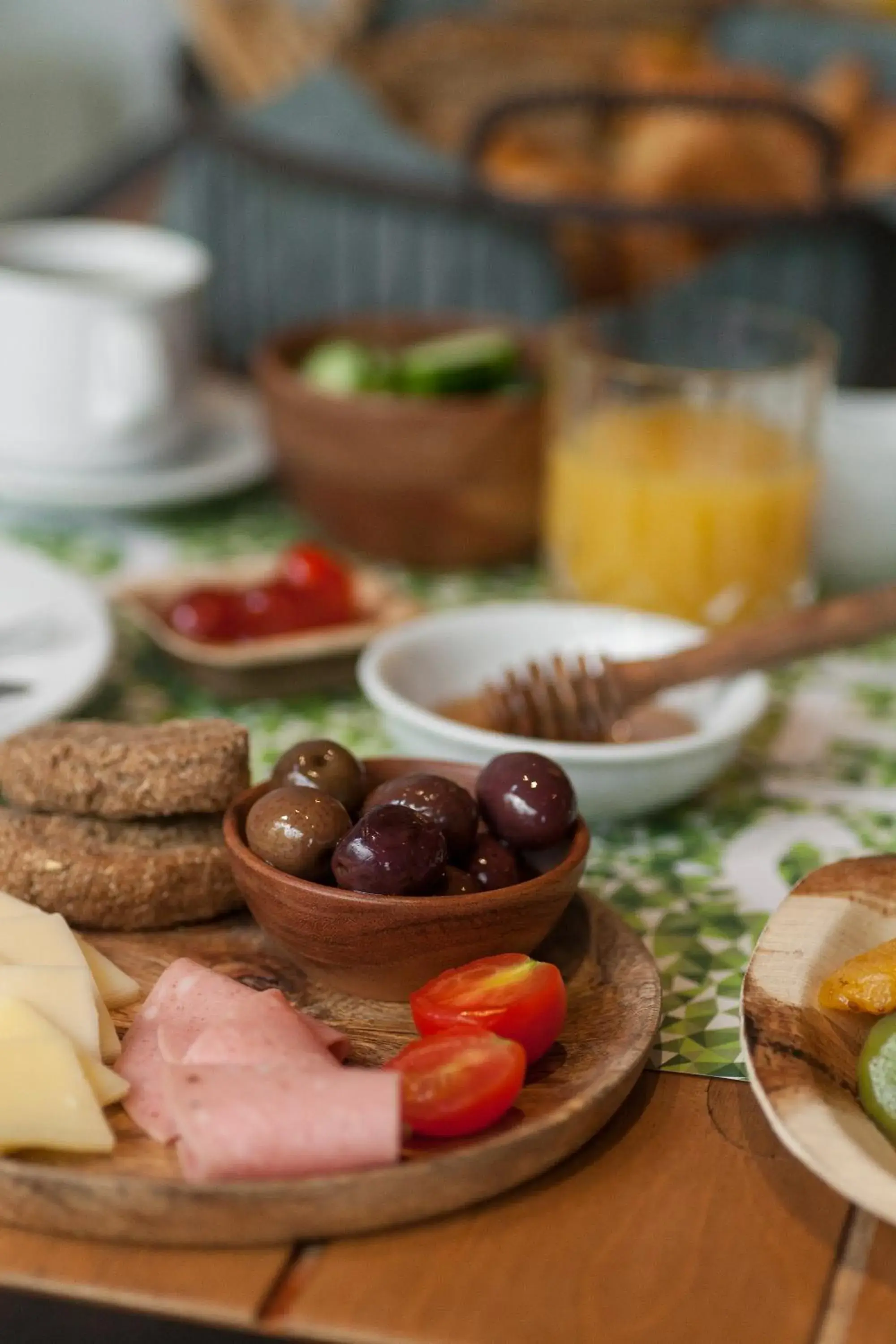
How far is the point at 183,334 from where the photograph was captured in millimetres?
1662

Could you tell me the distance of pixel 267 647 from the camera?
128 centimetres

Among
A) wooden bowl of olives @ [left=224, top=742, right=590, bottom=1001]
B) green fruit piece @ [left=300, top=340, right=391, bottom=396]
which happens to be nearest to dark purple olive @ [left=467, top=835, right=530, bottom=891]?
wooden bowl of olives @ [left=224, top=742, right=590, bottom=1001]

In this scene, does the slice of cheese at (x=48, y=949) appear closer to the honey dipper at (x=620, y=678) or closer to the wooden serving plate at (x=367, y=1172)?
the wooden serving plate at (x=367, y=1172)

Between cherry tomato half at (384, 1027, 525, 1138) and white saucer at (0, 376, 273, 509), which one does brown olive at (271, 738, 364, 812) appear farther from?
white saucer at (0, 376, 273, 509)

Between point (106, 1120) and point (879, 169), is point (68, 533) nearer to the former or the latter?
point (106, 1120)

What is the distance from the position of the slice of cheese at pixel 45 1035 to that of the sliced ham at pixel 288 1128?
44 mm

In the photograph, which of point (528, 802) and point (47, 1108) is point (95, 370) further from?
point (47, 1108)

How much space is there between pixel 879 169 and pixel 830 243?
1.73 ft

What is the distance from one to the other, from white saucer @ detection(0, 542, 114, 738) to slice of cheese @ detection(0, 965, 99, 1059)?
0.30 m

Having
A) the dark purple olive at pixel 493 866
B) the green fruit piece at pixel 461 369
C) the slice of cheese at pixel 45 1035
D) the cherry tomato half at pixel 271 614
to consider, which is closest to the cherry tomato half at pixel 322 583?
the cherry tomato half at pixel 271 614

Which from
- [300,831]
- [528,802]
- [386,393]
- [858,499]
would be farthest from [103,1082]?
[858,499]

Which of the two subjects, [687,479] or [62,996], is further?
[687,479]

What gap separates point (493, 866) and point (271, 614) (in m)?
0.54

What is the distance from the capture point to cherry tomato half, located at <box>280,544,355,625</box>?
52.9 inches
